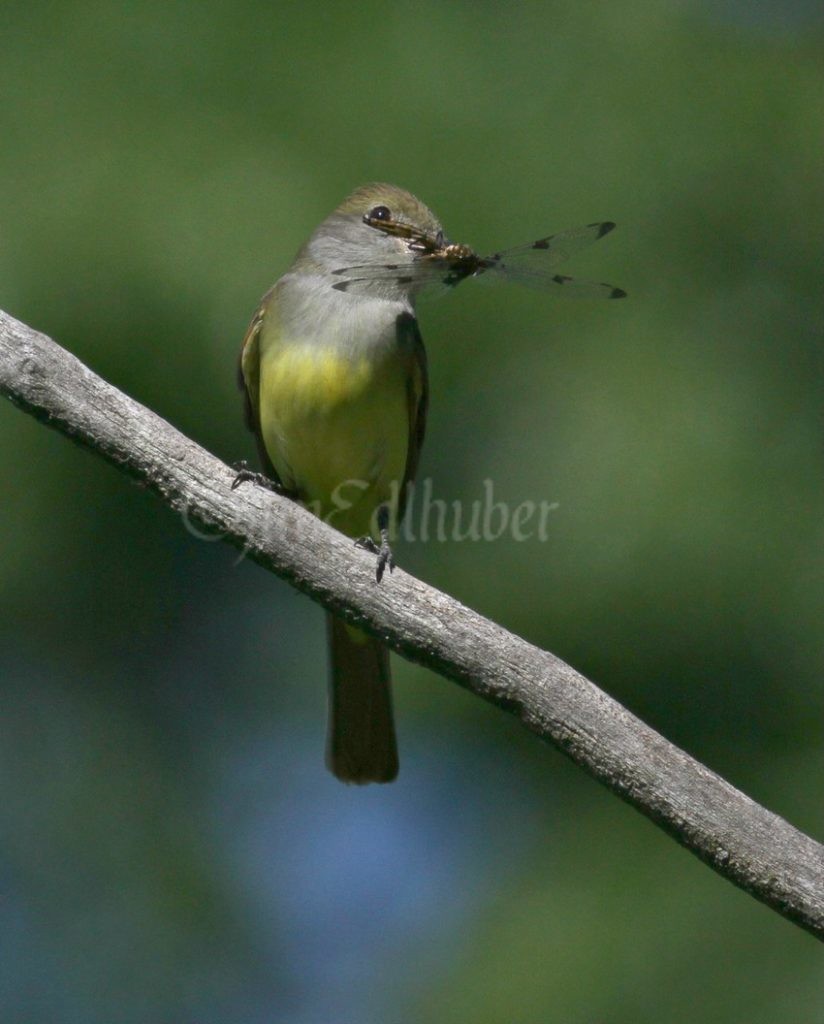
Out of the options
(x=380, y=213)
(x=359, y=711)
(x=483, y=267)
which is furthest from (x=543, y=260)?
(x=359, y=711)

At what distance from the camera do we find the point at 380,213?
579 cm

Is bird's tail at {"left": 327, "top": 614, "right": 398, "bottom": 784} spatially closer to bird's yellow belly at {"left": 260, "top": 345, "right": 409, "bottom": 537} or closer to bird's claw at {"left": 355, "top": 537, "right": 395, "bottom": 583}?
bird's yellow belly at {"left": 260, "top": 345, "right": 409, "bottom": 537}

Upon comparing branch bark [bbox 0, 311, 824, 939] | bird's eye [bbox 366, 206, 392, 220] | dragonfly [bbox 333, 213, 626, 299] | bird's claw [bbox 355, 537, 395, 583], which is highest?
bird's eye [bbox 366, 206, 392, 220]

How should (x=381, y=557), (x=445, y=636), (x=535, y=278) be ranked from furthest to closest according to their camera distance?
1. (x=535, y=278)
2. (x=381, y=557)
3. (x=445, y=636)

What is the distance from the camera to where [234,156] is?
710cm

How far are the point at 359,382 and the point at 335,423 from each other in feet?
0.57

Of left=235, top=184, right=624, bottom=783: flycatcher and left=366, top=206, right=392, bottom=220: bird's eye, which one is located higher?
left=366, top=206, right=392, bottom=220: bird's eye

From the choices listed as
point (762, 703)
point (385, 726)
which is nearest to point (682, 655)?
point (762, 703)

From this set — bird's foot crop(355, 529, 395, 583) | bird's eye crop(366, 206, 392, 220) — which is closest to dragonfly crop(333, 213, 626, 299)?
bird's eye crop(366, 206, 392, 220)

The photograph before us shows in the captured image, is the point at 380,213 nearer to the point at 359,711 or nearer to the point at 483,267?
the point at 483,267

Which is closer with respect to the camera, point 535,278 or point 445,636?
point 445,636

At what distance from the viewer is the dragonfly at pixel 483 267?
17.3 feet

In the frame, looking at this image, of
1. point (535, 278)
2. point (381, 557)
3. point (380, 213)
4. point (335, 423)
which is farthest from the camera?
point (380, 213)

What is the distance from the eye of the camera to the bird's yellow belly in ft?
17.1
